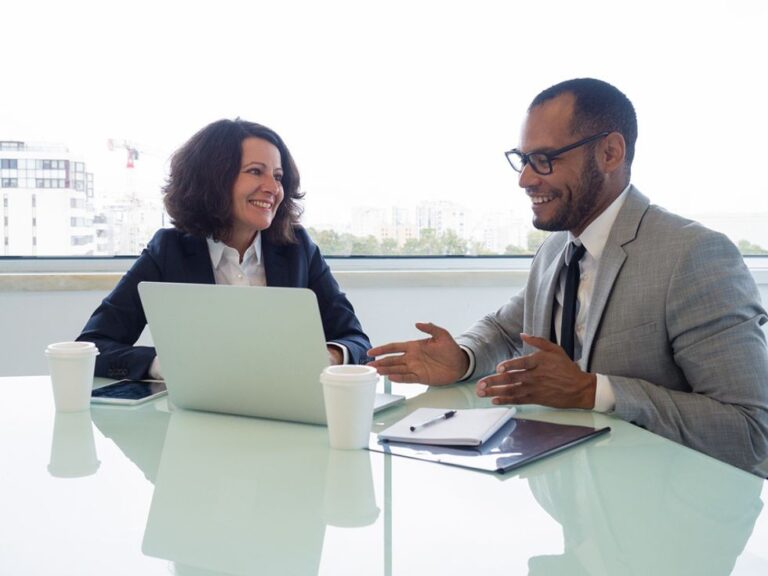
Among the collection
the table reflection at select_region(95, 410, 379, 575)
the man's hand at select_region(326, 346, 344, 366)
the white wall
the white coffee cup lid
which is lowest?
the white wall

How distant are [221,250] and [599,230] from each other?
3.64ft

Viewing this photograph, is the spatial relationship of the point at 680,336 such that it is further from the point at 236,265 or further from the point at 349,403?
the point at 236,265

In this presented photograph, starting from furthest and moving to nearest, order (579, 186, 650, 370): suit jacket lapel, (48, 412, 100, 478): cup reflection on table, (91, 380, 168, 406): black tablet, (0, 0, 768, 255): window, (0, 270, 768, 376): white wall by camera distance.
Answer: (0, 0, 768, 255): window < (0, 270, 768, 376): white wall < (579, 186, 650, 370): suit jacket lapel < (91, 380, 168, 406): black tablet < (48, 412, 100, 478): cup reflection on table

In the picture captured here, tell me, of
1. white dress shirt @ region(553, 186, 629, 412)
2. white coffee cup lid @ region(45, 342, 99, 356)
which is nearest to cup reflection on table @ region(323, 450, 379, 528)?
white coffee cup lid @ region(45, 342, 99, 356)

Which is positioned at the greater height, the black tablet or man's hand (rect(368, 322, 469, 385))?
man's hand (rect(368, 322, 469, 385))

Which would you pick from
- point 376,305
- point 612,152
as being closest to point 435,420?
point 612,152

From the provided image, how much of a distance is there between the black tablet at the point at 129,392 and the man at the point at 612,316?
443 mm

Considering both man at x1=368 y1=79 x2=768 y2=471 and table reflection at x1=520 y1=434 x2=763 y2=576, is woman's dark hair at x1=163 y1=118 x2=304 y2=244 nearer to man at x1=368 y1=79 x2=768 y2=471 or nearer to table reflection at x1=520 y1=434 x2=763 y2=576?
man at x1=368 y1=79 x2=768 y2=471

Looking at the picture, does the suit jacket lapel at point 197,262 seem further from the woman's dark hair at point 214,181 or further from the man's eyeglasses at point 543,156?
the man's eyeglasses at point 543,156

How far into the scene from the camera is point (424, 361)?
5.58 feet

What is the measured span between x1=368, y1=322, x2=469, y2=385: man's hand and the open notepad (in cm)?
27

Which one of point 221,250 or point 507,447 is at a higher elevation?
point 221,250

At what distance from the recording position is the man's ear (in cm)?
187

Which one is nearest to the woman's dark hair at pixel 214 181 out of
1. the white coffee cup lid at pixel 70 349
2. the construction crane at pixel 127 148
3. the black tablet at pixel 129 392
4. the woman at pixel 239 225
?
the woman at pixel 239 225
